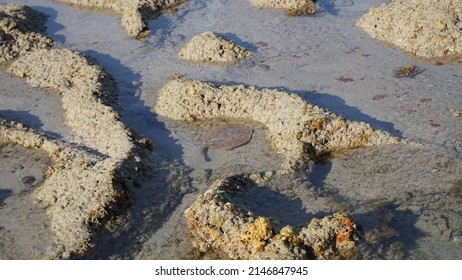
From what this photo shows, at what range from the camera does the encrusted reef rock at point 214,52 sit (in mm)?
9875

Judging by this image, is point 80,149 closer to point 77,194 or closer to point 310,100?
point 77,194

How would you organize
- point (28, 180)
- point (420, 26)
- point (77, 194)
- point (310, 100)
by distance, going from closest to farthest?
1. point (77, 194)
2. point (28, 180)
3. point (310, 100)
4. point (420, 26)


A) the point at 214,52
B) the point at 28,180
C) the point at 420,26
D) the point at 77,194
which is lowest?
the point at 28,180

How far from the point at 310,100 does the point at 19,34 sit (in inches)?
243

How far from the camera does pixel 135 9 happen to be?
11.4 m

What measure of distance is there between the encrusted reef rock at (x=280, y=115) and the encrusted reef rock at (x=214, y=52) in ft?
3.63

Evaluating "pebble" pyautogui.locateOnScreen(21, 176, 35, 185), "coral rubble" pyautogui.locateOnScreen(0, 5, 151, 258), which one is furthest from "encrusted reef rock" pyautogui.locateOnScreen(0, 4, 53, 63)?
"pebble" pyautogui.locateOnScreen(21, 176, 35, 185)

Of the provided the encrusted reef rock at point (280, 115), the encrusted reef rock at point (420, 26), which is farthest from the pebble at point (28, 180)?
the encrusted reef rock at point (420, 26)

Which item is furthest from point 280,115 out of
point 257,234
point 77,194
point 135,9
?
point 135,9

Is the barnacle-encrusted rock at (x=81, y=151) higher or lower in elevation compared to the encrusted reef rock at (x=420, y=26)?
lower

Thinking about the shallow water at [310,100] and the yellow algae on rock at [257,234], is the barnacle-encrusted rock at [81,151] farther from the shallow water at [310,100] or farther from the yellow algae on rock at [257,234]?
the yellow algae on rock at [257,234]

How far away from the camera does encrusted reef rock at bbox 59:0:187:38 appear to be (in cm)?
1101

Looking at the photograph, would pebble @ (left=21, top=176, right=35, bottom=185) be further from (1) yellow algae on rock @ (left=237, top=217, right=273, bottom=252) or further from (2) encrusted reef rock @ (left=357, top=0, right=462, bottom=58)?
(2) encrusted reef rock @ (left=357, top=0, right=462, bottom=58)
